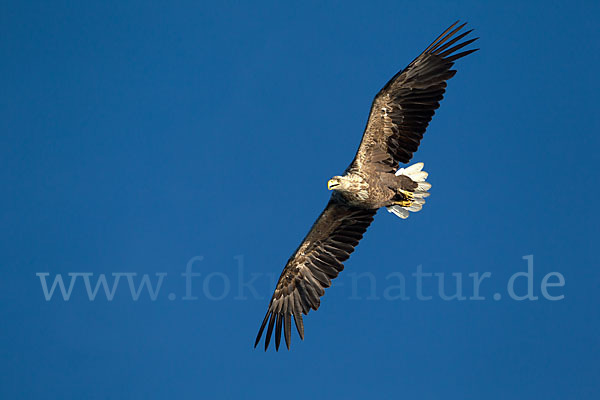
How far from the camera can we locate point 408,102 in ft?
37.6

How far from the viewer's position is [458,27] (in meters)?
11.5

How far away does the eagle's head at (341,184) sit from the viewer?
11.1 meters

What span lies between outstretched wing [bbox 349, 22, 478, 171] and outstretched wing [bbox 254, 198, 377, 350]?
1.02 meters

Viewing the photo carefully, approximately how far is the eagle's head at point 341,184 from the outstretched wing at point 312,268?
0.92 meters

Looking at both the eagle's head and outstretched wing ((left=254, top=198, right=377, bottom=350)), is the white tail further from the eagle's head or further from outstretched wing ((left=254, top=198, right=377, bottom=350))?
the eagle's head

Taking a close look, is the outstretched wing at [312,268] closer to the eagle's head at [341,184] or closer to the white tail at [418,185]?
the white tail at [418,185]

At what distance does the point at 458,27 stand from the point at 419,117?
1.31 meters

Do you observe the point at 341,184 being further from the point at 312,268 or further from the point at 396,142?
the point at 312,268

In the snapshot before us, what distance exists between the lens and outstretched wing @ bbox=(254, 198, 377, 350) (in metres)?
12.2

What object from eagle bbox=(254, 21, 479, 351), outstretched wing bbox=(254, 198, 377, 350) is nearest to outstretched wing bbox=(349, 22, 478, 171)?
eagle bbox=(254, 21, 479, 351)

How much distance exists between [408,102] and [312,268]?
2784mm

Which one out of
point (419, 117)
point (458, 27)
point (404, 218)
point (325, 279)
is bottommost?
point (325, 279)

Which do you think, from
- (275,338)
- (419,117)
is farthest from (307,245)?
(419,117)

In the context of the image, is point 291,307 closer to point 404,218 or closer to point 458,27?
point 404,218
